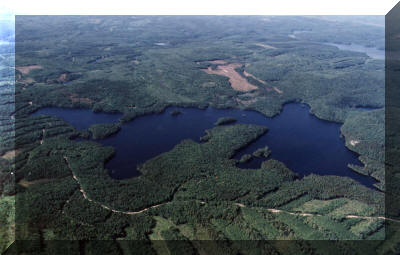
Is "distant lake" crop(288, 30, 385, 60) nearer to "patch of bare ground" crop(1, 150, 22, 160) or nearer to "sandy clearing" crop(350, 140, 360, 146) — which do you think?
"sandy clearing" crop(350, 140, 360, 146)

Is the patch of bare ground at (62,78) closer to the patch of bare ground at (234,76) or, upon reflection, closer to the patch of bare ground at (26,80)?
the patch of bare ground at (26,80)

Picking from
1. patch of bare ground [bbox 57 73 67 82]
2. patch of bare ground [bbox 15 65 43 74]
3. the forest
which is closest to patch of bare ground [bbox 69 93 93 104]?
the forest

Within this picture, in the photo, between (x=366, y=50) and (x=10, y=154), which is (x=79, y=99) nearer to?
(x=10, y=154)

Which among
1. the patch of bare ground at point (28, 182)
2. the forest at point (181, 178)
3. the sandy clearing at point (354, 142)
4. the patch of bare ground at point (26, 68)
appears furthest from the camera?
the patch of bare ground at point (26, 68)

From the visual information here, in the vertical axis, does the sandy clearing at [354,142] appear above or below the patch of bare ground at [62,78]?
below

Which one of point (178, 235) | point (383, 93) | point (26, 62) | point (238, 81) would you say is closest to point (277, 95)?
point (238, 81)

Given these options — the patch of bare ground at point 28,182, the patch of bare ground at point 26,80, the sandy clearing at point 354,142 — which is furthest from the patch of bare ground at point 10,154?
the sandy clearing at point 354,142

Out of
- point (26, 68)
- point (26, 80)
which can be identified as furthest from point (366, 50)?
point (26, 68)
